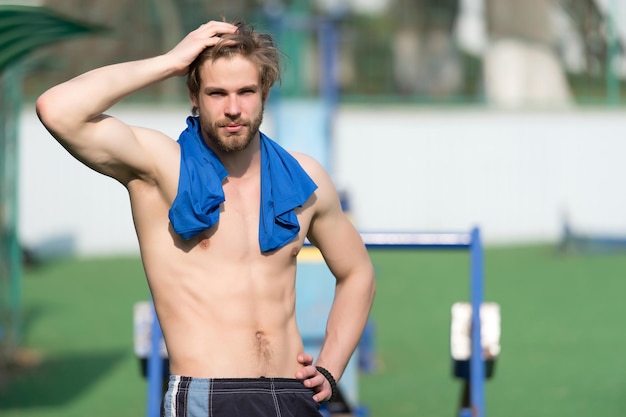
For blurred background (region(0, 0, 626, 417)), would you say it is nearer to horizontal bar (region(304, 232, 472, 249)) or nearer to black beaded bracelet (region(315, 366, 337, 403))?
horizontal bar (region(304, 232, 472, 249))

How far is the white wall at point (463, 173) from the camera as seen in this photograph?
623 inches

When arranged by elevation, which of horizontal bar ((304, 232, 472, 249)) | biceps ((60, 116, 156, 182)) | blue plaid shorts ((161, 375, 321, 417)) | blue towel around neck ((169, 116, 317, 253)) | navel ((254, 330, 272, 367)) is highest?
biceps ((60, 116, 156, 182))

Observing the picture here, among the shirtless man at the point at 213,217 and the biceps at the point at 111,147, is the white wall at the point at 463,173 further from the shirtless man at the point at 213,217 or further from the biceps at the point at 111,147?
the biceps at the point at 111,147

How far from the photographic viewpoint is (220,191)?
10.4ft

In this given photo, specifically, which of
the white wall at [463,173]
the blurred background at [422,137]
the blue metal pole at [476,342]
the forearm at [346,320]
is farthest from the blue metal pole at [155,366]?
the white wall at [463,173]

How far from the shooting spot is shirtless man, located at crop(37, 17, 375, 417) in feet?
10.2

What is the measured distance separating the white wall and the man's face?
41.1 feet

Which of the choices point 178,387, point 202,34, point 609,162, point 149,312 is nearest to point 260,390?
point 178,387

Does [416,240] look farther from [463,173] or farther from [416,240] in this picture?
[463,173]

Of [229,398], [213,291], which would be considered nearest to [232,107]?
[213,291]

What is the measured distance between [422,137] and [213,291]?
13162mm

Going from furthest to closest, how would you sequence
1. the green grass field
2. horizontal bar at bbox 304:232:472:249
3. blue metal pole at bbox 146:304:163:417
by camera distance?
the green grass field < horizontal bar at bbox 304:232:472:249 < blue metal pole at bbox 146:304:163:417

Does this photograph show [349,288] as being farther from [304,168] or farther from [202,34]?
[202,34]

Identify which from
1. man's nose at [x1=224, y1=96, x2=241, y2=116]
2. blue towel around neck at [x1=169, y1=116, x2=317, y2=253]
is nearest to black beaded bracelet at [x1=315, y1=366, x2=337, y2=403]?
blue towel around neck at [x1=169, y1=116, x2=317, y2=253]
